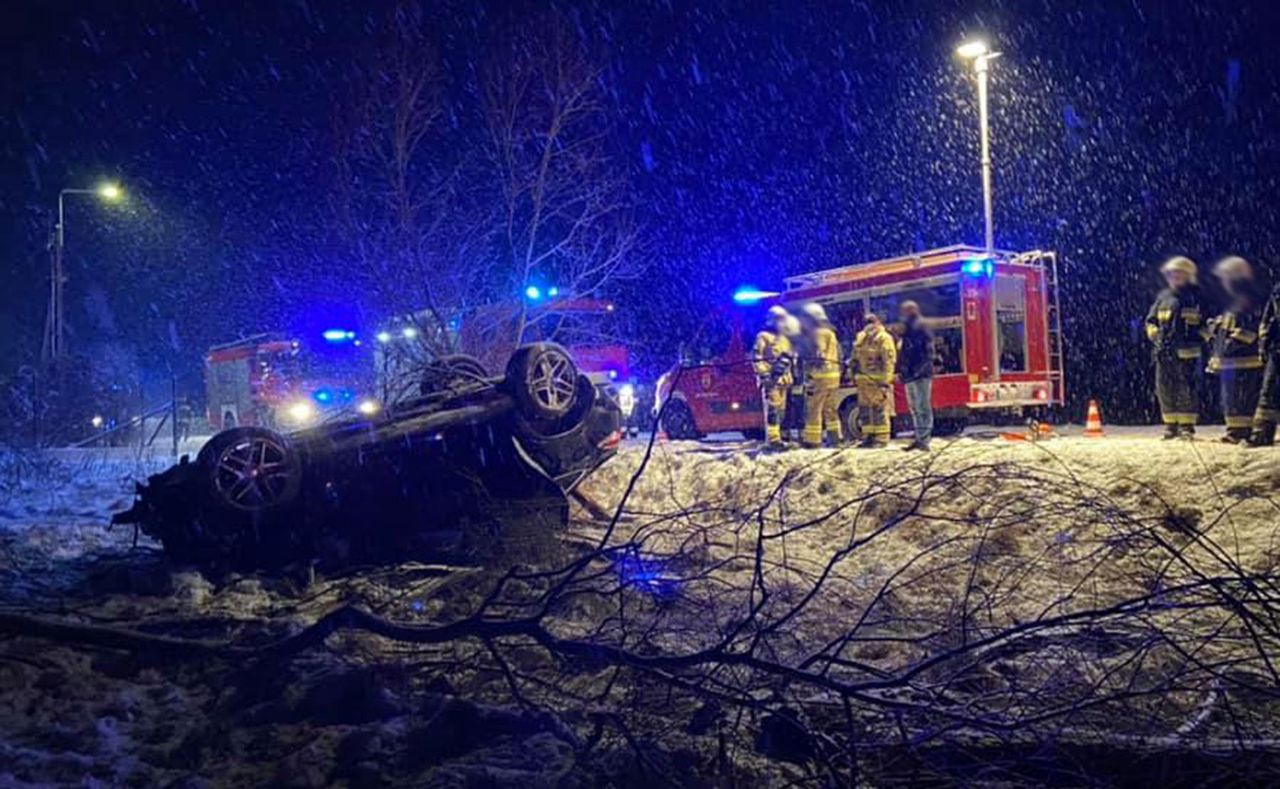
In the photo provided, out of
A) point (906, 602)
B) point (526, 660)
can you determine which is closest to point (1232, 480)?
point (906, 602)

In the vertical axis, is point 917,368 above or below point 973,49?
below

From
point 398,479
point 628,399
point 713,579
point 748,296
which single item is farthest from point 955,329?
point 713,579

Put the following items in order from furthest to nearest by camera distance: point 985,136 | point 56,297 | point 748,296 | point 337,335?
point 56,297 → point 337,335 → point 985,136 → point 748,296

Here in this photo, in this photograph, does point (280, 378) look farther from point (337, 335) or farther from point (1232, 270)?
point (1232, 270)

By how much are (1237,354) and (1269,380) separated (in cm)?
56

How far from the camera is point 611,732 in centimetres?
377

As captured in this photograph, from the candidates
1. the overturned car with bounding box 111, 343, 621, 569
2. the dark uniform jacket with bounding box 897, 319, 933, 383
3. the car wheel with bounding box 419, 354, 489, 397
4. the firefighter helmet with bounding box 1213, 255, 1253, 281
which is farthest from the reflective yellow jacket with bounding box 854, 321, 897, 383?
the car wheel with bounding box 419, 354, 489, 397

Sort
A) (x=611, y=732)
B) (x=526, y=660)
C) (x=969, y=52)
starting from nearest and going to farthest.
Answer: (x=611, y=732) < (x=526, y=660) < (x=969, y=52)

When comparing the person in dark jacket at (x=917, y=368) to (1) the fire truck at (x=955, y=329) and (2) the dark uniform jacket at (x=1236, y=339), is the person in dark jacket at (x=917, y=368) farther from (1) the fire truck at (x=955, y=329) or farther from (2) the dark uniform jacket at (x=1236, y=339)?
(2) the dark uniform jacket at (x=1236, y=339)

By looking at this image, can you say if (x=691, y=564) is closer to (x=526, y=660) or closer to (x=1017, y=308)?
(x=526, y=660)

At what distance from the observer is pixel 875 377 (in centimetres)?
994

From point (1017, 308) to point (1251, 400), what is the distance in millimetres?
4345

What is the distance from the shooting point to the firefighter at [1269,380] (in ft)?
25.0

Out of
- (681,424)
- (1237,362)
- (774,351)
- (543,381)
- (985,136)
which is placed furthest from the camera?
(985,136)
